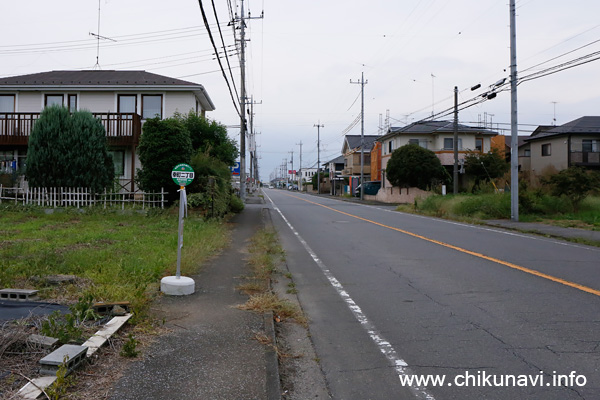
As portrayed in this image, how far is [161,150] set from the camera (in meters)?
17.6

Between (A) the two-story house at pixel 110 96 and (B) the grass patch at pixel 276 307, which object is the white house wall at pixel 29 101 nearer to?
(A) the two-story house at pixel 110 96

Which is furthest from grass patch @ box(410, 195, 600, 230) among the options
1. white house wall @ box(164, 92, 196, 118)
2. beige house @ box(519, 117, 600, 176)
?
→ beige house @ box(519, 117, 600, 176)

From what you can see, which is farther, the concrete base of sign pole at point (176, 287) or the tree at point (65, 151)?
the tree at point (65, 151)

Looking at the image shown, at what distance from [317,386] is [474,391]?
4.33 ft

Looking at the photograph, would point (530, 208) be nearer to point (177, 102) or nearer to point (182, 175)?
point (177, 102)

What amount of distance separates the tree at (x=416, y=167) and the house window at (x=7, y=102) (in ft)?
96.8

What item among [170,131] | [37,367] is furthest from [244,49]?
[37,367]

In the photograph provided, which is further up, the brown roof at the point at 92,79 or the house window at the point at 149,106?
the brown roof at the point at 92,79

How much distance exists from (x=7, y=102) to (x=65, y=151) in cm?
1174

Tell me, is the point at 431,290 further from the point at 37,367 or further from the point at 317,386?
the point at 37,367

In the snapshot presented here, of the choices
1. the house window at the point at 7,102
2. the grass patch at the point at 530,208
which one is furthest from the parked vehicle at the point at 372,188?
the house window at the point at 7,102

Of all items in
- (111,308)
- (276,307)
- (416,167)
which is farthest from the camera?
(416,167)

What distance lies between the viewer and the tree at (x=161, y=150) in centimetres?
1769

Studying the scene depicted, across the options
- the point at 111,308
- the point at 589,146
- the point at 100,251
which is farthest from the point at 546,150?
the point at 111,308
